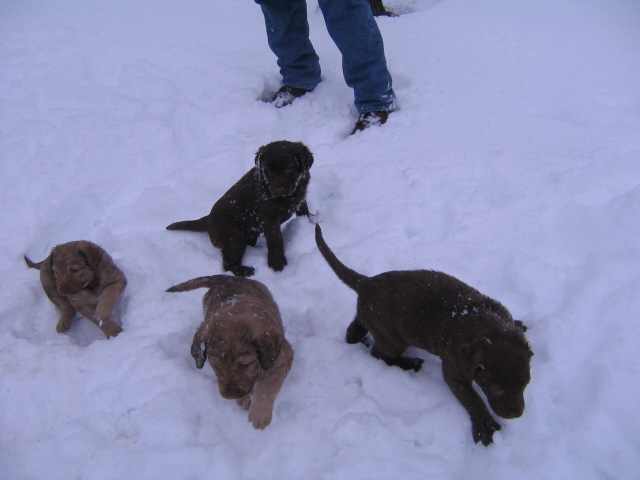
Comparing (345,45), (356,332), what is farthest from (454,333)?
(345,45)

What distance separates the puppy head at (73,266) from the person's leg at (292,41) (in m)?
3.40

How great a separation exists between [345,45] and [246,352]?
365cm

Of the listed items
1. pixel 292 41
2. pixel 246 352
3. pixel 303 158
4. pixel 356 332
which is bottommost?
pixel 356 332

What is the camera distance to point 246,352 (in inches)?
84.3

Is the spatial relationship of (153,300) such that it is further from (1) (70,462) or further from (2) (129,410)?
(1) (70,462)

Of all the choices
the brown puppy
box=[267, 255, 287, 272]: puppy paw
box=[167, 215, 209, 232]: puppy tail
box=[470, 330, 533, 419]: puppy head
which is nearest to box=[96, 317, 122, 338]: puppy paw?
box=[167, 215, 209, 232]: puppy tail

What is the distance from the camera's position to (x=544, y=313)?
2.65m

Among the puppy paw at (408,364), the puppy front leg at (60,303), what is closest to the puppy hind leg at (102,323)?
the puppy front leg at (60,303)

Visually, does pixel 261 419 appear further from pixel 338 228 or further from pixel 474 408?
pixel 338 228

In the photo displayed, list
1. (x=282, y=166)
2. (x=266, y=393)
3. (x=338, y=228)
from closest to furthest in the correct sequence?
(x=266, y=393) → (x=282, y=166) → (x=338, y=228)

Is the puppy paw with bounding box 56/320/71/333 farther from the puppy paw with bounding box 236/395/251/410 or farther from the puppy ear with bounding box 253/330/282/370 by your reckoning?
the puppy ear with bounding box 253/330/282/370

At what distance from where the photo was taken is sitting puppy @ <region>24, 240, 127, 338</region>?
291 centimetres

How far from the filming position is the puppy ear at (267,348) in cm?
218

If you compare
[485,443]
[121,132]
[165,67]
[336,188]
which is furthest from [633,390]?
[165,67]
